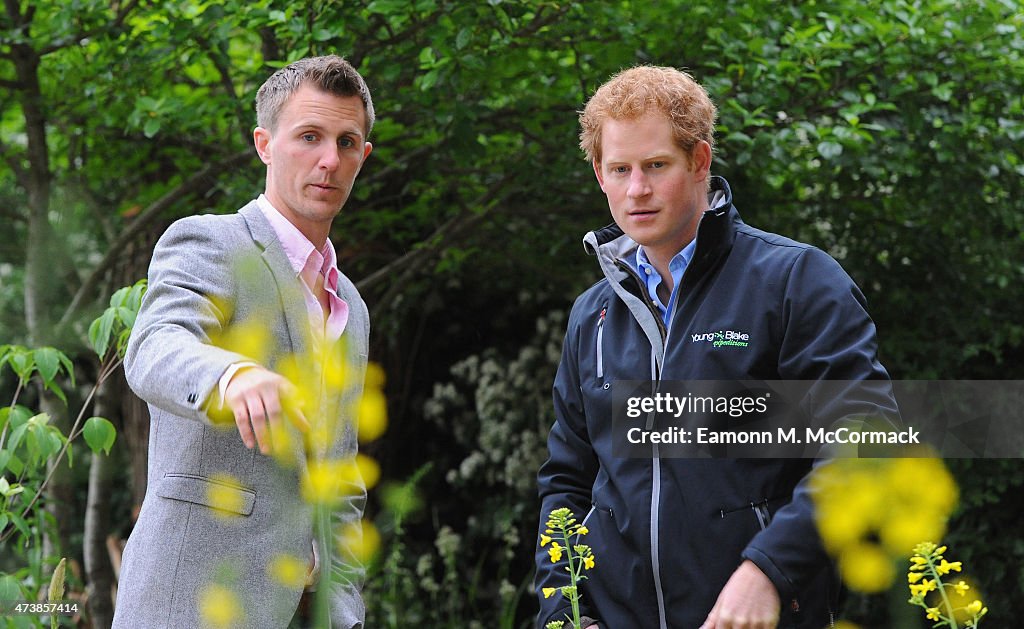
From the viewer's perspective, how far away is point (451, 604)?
500cm

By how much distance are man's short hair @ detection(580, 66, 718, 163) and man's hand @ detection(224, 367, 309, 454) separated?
0.98m

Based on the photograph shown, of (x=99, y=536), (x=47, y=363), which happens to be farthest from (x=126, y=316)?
(x=99, y=536)

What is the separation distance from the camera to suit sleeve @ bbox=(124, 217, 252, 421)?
1429 millimetres

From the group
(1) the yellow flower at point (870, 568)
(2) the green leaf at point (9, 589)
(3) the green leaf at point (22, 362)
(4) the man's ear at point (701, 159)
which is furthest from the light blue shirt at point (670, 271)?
(2) the green leaf at point (9, 589)

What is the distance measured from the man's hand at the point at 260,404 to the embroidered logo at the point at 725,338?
89 cm

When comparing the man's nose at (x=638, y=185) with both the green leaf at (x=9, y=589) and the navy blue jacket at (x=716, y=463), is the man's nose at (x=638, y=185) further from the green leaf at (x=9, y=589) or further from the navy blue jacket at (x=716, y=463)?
the green leaf at (x=9, y=589)

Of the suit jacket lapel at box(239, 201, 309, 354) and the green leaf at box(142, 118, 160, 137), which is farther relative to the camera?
the green leaf at box(142, 118, 160, 137)

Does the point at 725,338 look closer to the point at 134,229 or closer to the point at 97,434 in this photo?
the point at 97,434

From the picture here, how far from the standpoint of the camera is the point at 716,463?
74.0 inches

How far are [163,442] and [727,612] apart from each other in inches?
39.8

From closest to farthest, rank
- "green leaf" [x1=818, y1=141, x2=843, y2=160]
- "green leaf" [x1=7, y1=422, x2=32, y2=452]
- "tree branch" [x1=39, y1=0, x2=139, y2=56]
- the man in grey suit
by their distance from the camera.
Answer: the man in grey suit
"green leaf" [x1=7, y1=422, x2=32, y2=452]
"green leaf" [x1=818, y1=141, x2=843, y2=160]
"tree branch" [x1=39, y1=0, x2=139, y2=56]

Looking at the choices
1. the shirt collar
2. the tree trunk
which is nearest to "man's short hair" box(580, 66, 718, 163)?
the shirt collar

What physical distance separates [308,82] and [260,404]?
3.14 ft

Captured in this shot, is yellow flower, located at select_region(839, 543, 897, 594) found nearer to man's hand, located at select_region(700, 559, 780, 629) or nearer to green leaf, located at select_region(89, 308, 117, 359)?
man's hand, located at select_region(700, 559, 780, 629)
